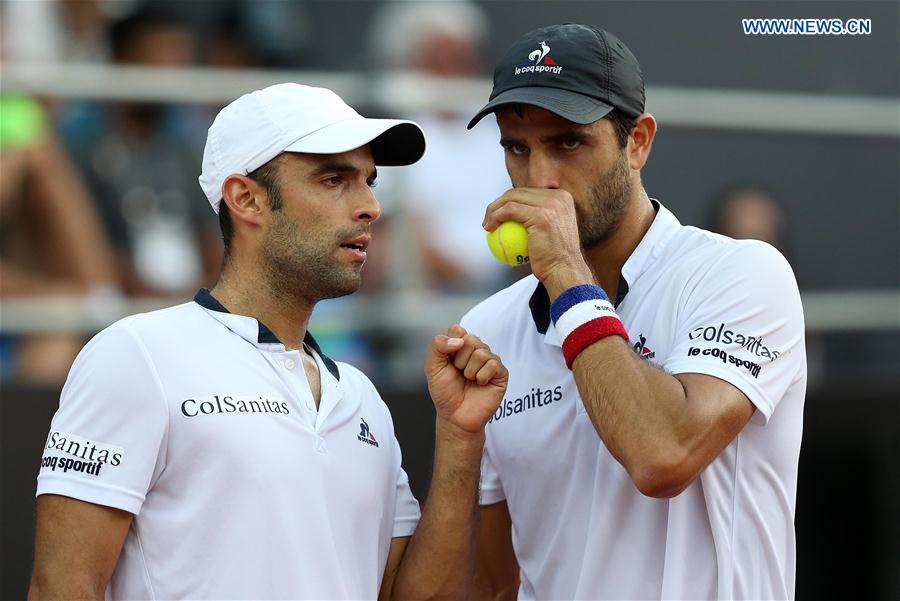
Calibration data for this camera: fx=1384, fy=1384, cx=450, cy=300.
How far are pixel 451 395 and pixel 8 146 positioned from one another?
3.34 m

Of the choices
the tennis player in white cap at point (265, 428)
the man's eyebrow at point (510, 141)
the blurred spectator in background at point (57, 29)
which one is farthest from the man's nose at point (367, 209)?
the blurred spectator in background at point (57, 29)

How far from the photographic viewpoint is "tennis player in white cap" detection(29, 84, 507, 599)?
3396 mm

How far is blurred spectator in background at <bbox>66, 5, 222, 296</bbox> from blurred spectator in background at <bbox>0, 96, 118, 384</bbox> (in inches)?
16.6

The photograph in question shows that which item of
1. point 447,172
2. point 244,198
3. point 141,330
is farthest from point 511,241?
point 447,172

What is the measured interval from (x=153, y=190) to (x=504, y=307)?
3.41 metres

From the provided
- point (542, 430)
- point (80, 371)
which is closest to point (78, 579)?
point (80, 371)

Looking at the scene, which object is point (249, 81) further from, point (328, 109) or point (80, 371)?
point (80, 371)

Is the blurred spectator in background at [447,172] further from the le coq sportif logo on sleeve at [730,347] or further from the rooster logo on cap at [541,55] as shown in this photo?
the le coq sportif logo on sleeve at [730,347]

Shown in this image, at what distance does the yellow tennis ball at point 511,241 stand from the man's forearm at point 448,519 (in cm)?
50

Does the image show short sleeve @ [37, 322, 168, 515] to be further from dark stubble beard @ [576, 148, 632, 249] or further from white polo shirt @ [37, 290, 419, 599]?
dark stubble beard @ [576, 148, 632, 249]

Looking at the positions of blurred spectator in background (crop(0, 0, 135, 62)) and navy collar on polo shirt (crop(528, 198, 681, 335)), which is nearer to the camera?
navy collar on polo shirt (crop(528, 198, 681, 335))

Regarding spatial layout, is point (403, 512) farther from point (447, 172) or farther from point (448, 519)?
point (447, 172)

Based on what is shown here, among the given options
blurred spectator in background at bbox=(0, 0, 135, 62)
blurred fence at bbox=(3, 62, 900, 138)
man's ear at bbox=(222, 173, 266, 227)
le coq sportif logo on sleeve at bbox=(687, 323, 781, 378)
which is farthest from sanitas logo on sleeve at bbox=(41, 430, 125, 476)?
blurred spectator in background at bbox=(0, 0, 135, 62)

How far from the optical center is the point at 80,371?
11.4 ft
